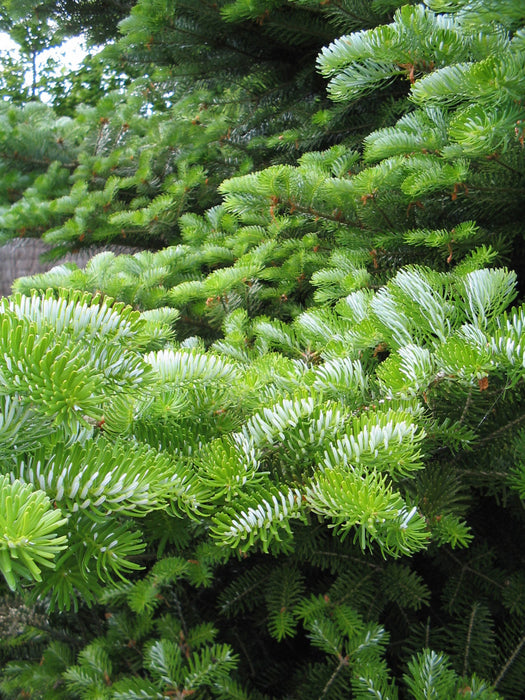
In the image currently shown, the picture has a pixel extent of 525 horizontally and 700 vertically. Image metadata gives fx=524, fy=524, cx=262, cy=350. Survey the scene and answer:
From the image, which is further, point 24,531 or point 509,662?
point 509,662

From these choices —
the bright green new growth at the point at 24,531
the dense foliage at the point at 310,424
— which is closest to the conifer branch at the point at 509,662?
the dense foliage at the point at 310,424

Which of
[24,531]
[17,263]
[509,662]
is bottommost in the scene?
[509,662]

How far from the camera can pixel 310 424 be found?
0.62 m

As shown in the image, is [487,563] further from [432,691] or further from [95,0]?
[95,0]

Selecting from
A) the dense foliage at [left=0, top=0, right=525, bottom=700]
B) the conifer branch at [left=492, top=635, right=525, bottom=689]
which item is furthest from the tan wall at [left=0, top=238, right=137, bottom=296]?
the conifer branch at [left=492, top=635, right=525, bottom=689]

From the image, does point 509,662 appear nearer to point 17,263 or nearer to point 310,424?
point 310,424

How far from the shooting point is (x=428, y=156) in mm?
1187

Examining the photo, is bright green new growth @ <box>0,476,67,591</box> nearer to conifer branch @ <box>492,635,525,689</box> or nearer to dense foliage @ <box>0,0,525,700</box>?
dense foliage @ <box>0,0,525,700</box>

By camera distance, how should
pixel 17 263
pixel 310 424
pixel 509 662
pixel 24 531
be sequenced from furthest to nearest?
1. pixel 17 263
2. pixel 509 662
3. pixel 310 424
4. pixel 24 531

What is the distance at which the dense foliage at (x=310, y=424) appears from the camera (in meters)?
0.51

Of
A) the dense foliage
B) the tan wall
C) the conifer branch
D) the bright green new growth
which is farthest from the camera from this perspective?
the tan wall

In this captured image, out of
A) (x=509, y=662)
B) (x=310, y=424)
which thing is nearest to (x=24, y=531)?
(x=310, y=424)

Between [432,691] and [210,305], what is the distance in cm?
107

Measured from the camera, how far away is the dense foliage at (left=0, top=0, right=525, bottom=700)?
1.68 ft
